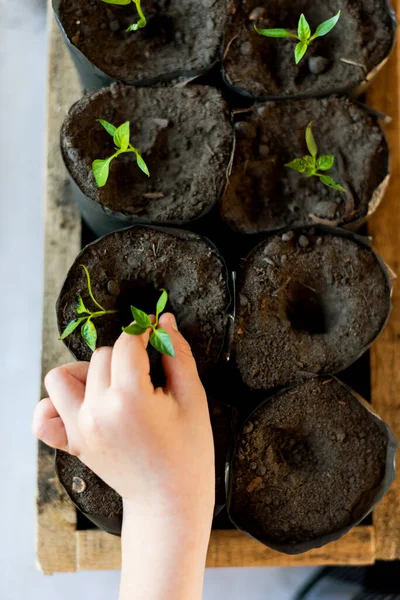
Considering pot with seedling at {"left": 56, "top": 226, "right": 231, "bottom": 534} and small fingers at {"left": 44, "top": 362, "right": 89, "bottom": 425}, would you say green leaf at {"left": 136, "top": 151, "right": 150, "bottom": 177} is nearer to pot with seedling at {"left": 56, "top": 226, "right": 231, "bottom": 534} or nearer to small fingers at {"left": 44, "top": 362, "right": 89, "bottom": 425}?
pot with seedling at {"left": 56, "top": 226, "right": 231, "bottom": 534}

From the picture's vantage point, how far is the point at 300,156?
1149 mm

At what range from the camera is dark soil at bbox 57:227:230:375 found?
1.03 meters

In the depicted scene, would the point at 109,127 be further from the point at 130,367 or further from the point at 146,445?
the point at 146,445

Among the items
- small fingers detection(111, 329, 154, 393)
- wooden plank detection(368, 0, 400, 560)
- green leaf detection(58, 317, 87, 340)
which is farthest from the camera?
wooden plank detection(368, 0, 400, 560)

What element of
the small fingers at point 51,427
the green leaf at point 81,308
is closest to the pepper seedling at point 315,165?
the green leaf at point 81,308

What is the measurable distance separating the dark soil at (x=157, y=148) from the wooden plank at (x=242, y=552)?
62 cm

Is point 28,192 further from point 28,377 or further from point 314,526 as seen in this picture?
point 314,526

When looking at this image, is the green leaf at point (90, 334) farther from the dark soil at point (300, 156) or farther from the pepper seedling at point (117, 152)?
the dark soil at point (300, 156)

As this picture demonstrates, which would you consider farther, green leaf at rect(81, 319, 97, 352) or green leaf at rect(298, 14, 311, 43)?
green leaf at rect(298, 14, 311, 43)

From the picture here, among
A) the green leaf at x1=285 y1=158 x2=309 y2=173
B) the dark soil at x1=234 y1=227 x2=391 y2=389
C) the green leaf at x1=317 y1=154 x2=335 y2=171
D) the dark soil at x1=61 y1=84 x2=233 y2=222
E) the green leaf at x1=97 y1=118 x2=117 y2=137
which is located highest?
the green leaf at x1=97 y1=118 x2=117 y2=137

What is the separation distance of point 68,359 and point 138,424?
1.22 feet

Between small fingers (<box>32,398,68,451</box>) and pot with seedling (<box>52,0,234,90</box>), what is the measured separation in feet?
2.07

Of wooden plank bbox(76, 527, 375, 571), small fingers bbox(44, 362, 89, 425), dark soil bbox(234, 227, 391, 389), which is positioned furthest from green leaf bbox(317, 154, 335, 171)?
wooden plank bbox(76, 527, 375, 571)

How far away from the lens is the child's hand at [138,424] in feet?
2.83
